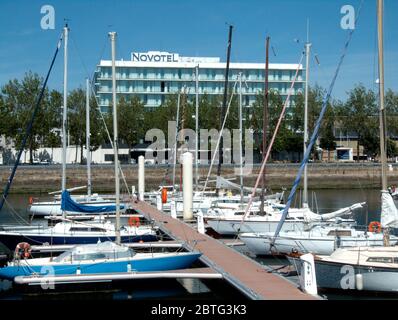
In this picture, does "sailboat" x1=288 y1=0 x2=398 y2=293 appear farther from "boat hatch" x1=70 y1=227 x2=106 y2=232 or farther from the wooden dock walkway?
"boat hatch" x1=70 y1=227 x2=106 y2=232

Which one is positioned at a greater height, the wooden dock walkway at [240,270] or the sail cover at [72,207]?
the sail cover at [72,207]

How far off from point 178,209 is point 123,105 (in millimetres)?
52135

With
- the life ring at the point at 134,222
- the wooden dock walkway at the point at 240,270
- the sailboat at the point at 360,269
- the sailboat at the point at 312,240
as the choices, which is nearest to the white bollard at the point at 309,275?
the wooden dock walkway at the point at 240,270

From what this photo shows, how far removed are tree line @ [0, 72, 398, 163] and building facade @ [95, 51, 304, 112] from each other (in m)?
16.3

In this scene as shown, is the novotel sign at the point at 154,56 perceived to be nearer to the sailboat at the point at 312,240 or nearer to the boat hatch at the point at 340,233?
the sailboat at the point at 312,240

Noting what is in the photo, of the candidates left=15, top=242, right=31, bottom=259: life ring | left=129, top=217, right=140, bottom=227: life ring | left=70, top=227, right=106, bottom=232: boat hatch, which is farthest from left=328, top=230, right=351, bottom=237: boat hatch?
left=15, top=242, right=31, bottom=259: life ring

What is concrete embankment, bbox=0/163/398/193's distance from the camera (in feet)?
238

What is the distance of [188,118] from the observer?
8400 cm

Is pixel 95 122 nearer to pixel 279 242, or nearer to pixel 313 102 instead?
pixel 313 102

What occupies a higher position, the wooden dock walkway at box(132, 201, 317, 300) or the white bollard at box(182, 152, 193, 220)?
the white bollard at box(182, 152, 193, 220)

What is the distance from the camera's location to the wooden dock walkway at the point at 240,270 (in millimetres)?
17891

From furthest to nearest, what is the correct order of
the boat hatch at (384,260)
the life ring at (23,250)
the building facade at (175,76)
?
the building facade at (175,76)
the life ring at (23,250)
the boat hatch at (384,260)

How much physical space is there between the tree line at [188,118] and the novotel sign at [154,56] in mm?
20231
